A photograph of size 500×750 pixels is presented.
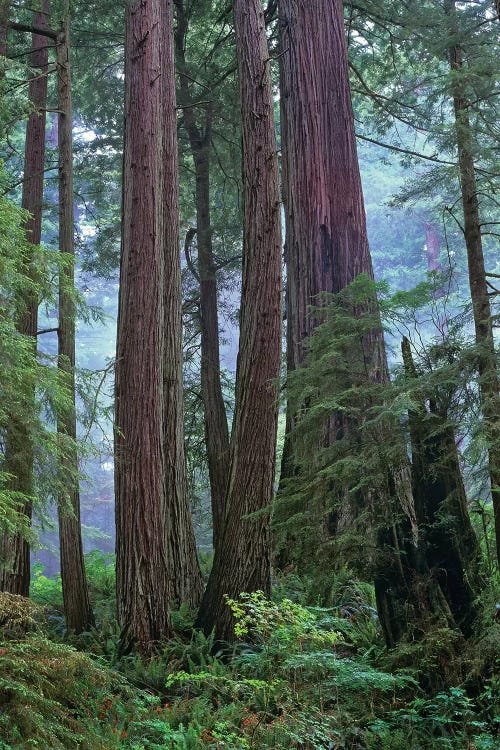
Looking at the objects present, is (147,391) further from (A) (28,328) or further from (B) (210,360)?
→ (B) (210,360)

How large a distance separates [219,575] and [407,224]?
105 ft

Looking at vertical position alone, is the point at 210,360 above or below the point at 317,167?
below

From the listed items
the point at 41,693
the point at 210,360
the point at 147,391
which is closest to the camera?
the point at 41,693

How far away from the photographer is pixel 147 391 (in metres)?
7.03

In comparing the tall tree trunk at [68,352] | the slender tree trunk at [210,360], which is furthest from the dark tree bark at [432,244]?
the tall tree trunk at [68,352]

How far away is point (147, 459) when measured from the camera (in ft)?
22.7

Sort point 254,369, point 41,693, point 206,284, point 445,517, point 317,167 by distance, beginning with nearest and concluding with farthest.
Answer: point 41,693 → point 445,517 → point 254,369 → point 317,167 → point 206,284

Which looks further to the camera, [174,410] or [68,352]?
[68,352]

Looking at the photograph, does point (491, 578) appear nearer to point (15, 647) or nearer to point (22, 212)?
point (15, 647)

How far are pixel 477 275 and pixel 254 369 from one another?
3003 mm

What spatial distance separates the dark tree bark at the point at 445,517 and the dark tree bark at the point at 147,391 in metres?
2.85

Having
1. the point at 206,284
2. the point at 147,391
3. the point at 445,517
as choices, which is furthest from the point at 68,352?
the point at 445,517

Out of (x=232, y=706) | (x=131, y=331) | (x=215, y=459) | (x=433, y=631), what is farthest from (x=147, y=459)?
(x=215, y=459)

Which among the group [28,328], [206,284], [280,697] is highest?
[206,284]
